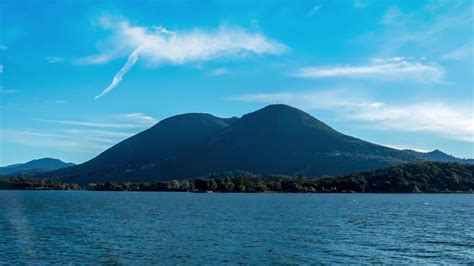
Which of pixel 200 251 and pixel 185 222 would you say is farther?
pixel 185 222

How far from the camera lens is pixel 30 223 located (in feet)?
307

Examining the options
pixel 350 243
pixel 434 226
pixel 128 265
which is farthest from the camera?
pixel 434 226

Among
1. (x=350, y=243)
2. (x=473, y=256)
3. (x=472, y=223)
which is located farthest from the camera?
(x=472, y=223)

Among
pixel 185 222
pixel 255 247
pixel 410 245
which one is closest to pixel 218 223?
pixel 185 222

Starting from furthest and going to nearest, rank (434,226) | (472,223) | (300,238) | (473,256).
→ 1. (472,223)
2. (434,226)
3. (300,238)
4. (473,256)

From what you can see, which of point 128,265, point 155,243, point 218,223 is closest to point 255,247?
point 155,243

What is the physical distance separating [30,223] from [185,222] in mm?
28389

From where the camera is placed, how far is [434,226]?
300ft

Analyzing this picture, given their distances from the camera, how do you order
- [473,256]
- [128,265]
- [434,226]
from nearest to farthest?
[128,265] → [473,256] → [434,226]

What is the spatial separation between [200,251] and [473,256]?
30572 mm

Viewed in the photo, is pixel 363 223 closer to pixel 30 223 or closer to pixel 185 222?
pixel 185 222

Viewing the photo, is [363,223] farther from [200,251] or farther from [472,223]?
[200,251]

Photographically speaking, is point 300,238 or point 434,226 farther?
point 434,226

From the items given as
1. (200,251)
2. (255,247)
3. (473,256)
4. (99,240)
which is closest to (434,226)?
(473,256)
